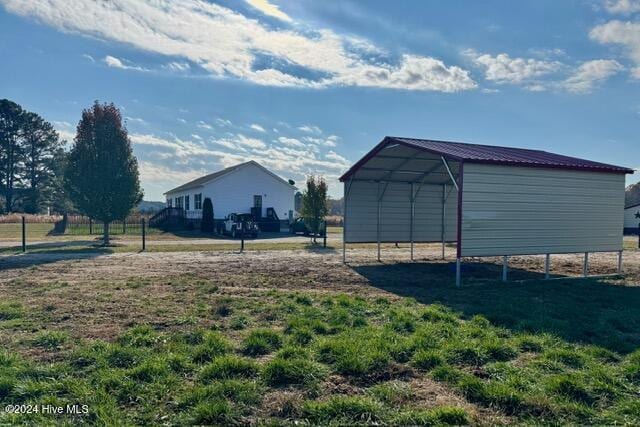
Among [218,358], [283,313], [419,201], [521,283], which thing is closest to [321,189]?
[419,201]

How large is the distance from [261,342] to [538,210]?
969cm

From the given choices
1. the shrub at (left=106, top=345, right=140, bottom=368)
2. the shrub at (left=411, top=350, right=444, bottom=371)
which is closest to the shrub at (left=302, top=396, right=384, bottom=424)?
the shrub at (left=411, top=350, right=444, bottom=371)

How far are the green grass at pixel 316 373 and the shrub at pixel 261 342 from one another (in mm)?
14

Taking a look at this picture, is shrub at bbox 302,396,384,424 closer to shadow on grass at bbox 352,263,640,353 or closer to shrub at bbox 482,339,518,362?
shrub at bbox 482,339,518,362

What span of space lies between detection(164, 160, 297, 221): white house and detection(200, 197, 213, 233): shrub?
2.96 ft

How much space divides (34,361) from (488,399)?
471 centimetres

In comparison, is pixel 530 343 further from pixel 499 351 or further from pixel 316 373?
pixel 316 373

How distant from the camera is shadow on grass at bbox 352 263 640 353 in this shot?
6238mm

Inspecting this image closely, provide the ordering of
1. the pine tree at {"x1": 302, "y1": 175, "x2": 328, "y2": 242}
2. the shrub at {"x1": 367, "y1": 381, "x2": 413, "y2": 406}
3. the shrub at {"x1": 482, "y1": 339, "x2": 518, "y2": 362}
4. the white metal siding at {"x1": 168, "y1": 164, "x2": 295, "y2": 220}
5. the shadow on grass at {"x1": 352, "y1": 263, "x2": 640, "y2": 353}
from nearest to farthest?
1. the shrub at {"x1": 367, "y1": 381, "x2": 413, "y2": 406}
2. the shrub at {"x1": 482, "y1": 339, "x2": 518, "y2": 362}
3. the shadow on grass at {"x1": 352, "y1": 263, "x2": 640, "y2": 353}
4. the pine tree at {"x1": 302, "y1": 175, "x2": 328, "y2": 242}
5. the white metal siding at {"x1": 168, "y1": 164, "x2": 295, "y2": 220}

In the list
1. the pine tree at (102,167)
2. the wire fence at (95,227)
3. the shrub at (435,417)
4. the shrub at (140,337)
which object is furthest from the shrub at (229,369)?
the wire fence at (95,227)

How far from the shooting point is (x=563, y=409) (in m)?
3.75

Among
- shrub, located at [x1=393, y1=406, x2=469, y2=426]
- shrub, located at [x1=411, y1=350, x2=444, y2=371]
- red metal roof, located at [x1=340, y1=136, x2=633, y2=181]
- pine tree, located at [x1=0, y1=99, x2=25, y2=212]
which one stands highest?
pine tree, located at [x1=0, y1=99, x2=25, y2=212]

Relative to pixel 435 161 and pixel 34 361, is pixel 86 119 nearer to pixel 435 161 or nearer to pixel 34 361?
pixel 435 161

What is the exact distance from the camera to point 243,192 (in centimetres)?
3947
